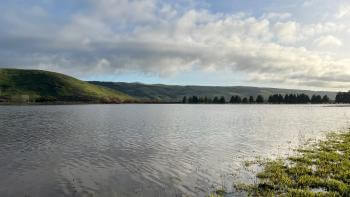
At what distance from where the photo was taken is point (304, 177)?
23.2 metres

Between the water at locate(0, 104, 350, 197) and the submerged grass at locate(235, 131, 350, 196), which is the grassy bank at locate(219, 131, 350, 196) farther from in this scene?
the water at locate(0, 104, 350, 197)

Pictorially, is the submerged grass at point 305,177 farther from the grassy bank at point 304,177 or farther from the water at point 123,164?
the water at point 123,164

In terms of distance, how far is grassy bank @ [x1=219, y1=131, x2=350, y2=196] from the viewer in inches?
792

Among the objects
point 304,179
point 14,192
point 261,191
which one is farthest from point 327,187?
point 14,192

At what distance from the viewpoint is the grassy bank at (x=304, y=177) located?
20.1 meters

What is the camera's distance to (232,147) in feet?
133

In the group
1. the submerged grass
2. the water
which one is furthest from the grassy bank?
the water

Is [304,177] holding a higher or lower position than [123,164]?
higher

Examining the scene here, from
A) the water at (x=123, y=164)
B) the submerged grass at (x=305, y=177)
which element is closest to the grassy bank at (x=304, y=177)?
the submerged grass at (x=305, y=177)

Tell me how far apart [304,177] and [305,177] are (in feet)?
0.27

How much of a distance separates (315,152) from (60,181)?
93.9 ft

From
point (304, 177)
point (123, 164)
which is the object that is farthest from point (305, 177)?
point (123, 164)

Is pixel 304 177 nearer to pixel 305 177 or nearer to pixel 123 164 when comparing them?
pixel 305 177

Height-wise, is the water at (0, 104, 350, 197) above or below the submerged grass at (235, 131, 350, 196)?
below
